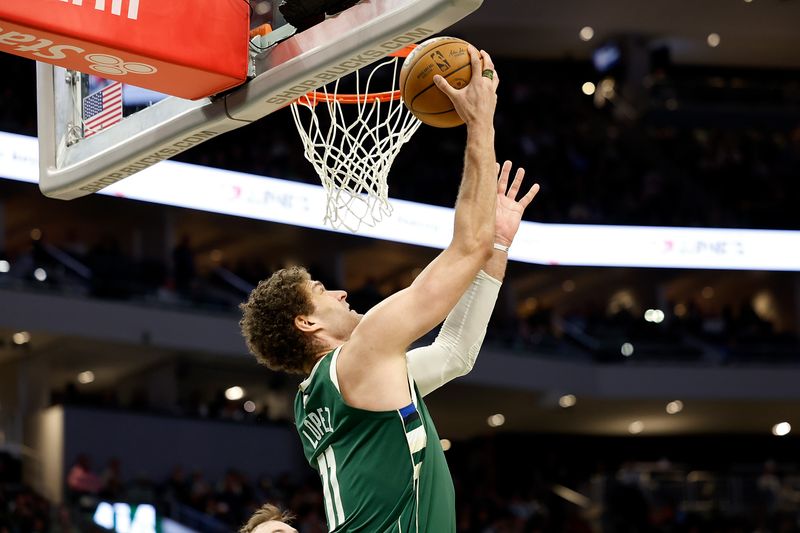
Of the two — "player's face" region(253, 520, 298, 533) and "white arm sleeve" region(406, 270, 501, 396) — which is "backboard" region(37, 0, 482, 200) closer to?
"white arm sleeve" region(406, 270, 501, 396)

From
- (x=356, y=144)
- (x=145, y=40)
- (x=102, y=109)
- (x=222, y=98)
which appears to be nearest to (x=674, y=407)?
(x=356, y=144)

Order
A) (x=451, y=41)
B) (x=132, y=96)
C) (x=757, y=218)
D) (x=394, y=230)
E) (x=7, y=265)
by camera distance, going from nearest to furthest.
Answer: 1. (x=451, y=41)
2. (x=132, y=96)
3. (x=7, y=265)
4. (x=394, y=230)
5. (x=757, y=218)

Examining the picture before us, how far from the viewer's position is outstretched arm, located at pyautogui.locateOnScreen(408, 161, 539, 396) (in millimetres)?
3406

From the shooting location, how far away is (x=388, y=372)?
3.03 m

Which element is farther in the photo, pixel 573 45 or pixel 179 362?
pixel 573 45

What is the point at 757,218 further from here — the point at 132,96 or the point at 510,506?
the point at 132,96

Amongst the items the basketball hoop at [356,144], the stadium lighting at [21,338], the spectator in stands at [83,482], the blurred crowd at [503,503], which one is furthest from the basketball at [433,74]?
the stadium lighting at [21,338]

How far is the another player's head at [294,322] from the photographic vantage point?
3301 millimetres

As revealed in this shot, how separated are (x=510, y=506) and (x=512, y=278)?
5.77 metres

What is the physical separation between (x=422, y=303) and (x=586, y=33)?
19607 mm

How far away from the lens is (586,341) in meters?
19.5

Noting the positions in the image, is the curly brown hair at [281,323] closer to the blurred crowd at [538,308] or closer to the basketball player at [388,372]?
the basketball player at [388,372]

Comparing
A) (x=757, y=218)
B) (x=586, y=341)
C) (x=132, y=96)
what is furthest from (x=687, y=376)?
(x=132, y=96)

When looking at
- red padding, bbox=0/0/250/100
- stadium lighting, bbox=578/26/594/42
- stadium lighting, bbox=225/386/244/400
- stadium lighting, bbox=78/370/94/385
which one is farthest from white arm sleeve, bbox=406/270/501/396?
stadium lighting, bbox=578/26/594/42
